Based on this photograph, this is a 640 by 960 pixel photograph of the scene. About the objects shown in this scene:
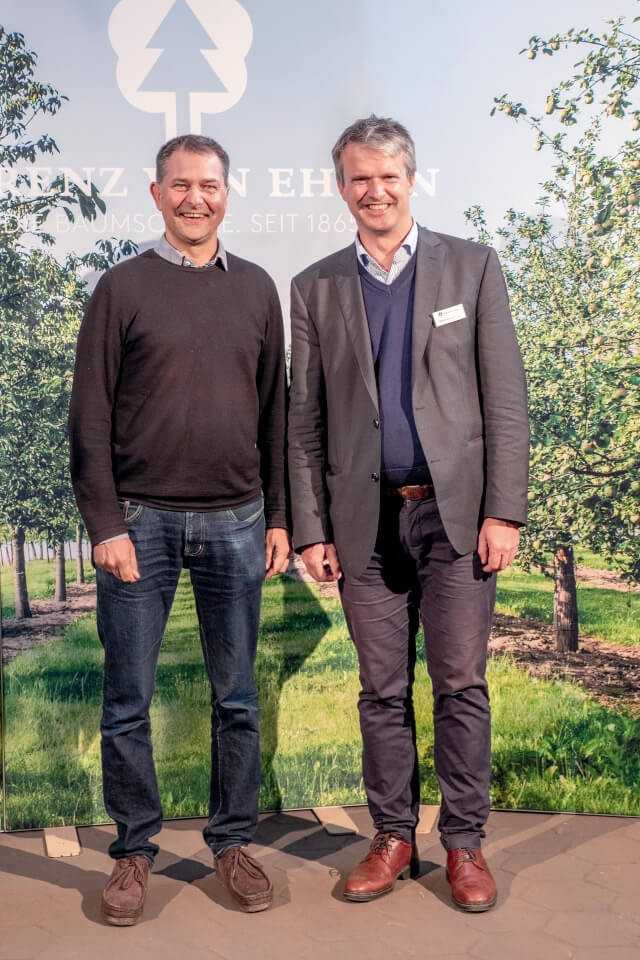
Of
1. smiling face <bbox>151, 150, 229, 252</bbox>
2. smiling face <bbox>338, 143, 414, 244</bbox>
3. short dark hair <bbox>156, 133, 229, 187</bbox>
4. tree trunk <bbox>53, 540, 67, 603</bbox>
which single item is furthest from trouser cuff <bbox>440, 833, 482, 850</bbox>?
short dark hair <bbox>156, 133, 229, 187</bbox>

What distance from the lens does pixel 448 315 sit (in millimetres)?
2738

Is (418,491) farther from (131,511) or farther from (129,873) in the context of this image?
(129,873)

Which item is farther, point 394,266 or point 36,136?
point 36,136

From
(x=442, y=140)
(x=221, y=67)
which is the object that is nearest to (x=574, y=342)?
(x=442, y=140)

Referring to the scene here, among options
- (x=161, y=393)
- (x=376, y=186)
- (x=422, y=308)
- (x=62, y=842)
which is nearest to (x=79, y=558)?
(x=62, y=842)

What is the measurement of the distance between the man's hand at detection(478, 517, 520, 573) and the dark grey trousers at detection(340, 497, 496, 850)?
47 mm

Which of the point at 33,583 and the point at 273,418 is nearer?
the point at 273,418

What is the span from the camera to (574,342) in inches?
136

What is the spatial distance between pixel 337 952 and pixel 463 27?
2.82 meters

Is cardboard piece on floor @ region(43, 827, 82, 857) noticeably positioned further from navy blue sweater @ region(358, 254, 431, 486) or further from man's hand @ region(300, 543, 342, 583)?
navy blue sweater @ region(358, 254, 431, 486)

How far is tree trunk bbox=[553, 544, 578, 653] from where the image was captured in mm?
3541

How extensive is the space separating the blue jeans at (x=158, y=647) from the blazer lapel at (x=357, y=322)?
18.7 inches

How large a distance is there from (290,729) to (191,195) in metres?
1.80

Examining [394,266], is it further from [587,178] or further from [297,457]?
[587,178]
